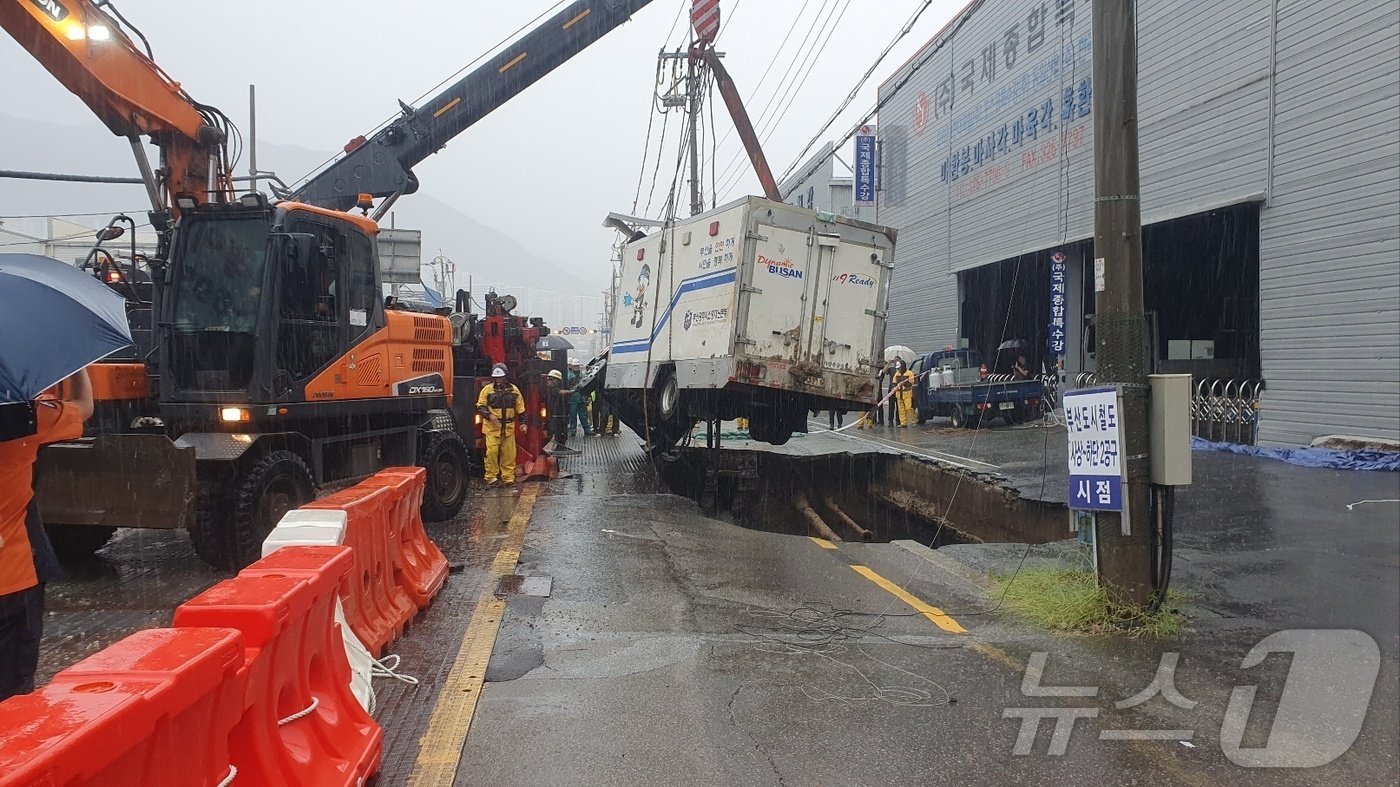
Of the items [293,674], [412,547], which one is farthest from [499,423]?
[293,674]

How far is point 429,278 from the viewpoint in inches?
2662

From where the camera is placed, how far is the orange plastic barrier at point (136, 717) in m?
1.98

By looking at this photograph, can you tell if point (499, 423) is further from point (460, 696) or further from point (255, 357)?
point (460, 696)

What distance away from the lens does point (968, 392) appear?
2253 cm

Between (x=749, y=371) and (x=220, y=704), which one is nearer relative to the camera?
(x=220, y=704)

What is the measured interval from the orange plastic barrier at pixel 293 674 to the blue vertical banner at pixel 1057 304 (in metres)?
21.2

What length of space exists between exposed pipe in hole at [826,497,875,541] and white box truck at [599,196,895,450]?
5.52ft

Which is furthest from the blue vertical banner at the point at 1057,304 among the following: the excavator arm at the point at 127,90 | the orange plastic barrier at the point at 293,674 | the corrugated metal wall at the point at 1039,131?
the orange plastic barrier at the point at 293,674

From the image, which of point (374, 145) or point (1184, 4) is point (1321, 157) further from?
point (374, 145)

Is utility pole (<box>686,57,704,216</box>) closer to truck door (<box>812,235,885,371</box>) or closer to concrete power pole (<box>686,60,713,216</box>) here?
concrete power pole (<box>686,60,713,216</box>)

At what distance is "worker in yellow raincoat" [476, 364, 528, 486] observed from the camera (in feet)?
42.6

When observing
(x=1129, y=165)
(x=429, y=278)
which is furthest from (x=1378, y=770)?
(x=429, y=278)

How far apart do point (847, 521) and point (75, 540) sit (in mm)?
9663

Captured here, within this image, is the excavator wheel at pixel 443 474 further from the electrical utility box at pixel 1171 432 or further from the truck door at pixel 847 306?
the electrical utility box at pixel 1171 432
